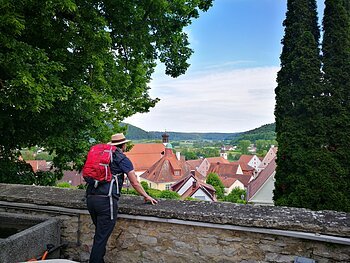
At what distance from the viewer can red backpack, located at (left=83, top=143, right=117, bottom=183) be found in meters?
3.19

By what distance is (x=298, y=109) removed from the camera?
15.5m

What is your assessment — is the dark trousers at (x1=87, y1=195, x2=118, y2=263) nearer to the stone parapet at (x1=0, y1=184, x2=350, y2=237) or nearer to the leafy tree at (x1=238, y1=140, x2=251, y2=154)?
the stone parapet at (x1=0, y1=184, x2=350, y2=237)

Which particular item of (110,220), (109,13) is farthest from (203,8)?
(110,220)

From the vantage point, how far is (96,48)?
6770mm

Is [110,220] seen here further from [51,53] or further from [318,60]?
[318,60]

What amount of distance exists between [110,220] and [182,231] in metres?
0.73

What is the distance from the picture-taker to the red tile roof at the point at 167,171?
62312mm

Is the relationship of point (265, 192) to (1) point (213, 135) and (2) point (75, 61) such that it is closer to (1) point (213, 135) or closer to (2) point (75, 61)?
(2) point (75, 61)

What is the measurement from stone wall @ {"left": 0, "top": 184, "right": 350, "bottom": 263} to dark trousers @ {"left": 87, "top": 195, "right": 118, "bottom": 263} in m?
0.38

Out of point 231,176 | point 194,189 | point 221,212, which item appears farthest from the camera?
point 231,176

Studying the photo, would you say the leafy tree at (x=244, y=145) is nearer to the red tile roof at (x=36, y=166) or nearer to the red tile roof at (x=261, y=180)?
the red tile roof at (x=261, y=180)

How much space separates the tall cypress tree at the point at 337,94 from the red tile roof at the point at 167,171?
48292mm

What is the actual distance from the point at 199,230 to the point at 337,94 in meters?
13.6

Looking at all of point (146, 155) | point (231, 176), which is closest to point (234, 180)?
point (231, 176)
